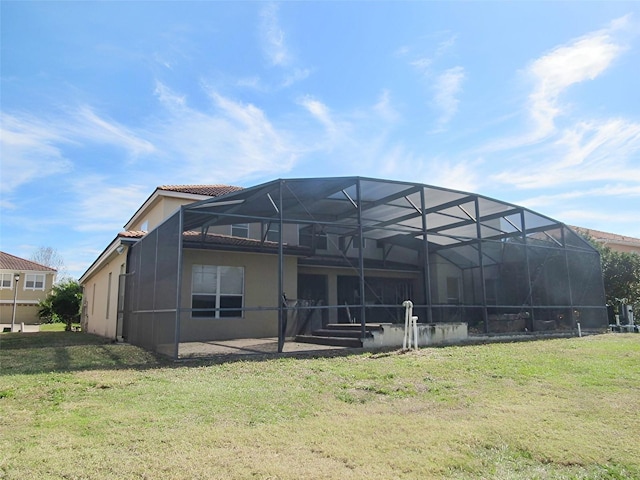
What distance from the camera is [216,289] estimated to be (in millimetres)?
13703

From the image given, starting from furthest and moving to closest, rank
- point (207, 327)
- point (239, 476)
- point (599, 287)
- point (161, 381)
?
point (599, 287) → point (207, 327) → point (161, 381) → point (239, 476)

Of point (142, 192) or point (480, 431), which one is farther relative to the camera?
point (142, 192)

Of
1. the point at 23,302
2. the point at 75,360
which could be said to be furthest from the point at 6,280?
the point at 75,360

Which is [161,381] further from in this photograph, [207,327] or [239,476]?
[207,327]

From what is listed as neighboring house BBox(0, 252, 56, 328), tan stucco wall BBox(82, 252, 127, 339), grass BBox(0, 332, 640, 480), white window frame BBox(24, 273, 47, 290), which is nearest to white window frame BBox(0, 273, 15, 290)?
neighboring house BBox(0, 252, 56, 328)

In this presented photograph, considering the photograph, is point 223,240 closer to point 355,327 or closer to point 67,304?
point 355,327

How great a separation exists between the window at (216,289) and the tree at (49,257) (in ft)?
172

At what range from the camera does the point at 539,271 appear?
15539 millimetres

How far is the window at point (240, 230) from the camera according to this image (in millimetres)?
15702

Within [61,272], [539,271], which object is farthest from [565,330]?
[61,272]

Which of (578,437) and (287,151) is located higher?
(287,151)

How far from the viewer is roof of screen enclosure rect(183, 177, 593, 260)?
10352 millimetres

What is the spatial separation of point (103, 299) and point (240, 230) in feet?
20.8

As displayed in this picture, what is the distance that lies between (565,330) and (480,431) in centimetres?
1274
